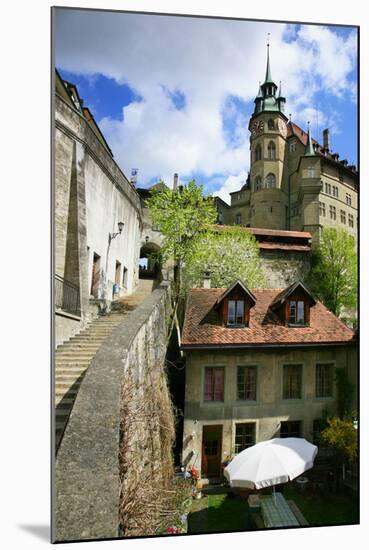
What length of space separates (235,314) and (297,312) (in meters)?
0.97

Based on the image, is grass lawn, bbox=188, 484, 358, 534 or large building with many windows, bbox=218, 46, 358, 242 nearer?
grass lawn, bbox=188, 484, 358, 534

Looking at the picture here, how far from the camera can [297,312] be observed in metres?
5.18

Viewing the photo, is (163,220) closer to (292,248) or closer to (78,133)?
(78,133)

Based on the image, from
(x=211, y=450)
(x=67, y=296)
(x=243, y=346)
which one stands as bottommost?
(x=211, y=450)

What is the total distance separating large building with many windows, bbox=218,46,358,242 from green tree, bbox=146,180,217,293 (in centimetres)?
41

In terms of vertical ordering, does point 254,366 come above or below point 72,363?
below

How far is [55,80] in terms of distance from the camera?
304cm

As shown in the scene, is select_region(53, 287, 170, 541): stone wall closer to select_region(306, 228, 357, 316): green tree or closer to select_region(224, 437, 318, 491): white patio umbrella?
select_region(224, 437, 318, 491): white patio umbrella

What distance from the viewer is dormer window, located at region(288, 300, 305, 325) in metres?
5.12

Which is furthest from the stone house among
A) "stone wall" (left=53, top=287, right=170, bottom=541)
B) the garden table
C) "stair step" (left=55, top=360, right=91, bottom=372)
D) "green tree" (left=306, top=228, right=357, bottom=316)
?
"stone wall" (left=53, top=287, right=170, bottom=541)

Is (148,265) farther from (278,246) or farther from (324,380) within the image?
(324,380)

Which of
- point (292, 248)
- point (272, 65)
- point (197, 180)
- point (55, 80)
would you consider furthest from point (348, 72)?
point (292, 248)

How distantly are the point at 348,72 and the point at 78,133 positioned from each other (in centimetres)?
339

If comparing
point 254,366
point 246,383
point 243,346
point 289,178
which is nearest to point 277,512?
point 246,383
